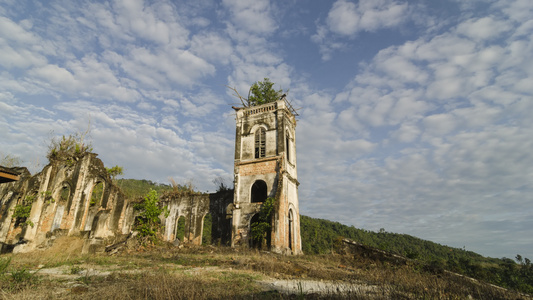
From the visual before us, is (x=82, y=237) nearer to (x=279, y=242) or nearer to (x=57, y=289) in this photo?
(x=279, y=242)

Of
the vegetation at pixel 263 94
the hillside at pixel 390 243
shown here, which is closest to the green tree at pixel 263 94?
the vegetation at pixel 263 94

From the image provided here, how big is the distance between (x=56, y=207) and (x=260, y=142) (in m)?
13.8

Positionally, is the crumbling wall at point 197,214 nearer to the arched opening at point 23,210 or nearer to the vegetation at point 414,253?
the vegetation at point 414,253

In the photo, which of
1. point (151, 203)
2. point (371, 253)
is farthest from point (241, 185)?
point (371, 253)

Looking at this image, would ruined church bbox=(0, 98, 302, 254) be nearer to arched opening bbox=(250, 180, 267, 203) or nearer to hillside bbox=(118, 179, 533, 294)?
arched opening bbox=(250, 180, 267, 203)

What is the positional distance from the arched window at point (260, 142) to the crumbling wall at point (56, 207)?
1079 centimetres

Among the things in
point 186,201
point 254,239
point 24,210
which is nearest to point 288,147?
point 254,239

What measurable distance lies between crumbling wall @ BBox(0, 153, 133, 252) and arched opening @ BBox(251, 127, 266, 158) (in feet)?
35.4

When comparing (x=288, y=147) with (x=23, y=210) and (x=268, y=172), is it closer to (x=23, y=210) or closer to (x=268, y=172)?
→ (x=268, y=172)

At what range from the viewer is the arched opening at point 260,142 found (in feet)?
68.8

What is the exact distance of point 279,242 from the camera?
56.3 ft

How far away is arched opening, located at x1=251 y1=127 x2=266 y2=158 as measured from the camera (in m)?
21.0

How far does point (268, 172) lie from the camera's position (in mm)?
19781

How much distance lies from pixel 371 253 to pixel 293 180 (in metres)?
8.55
